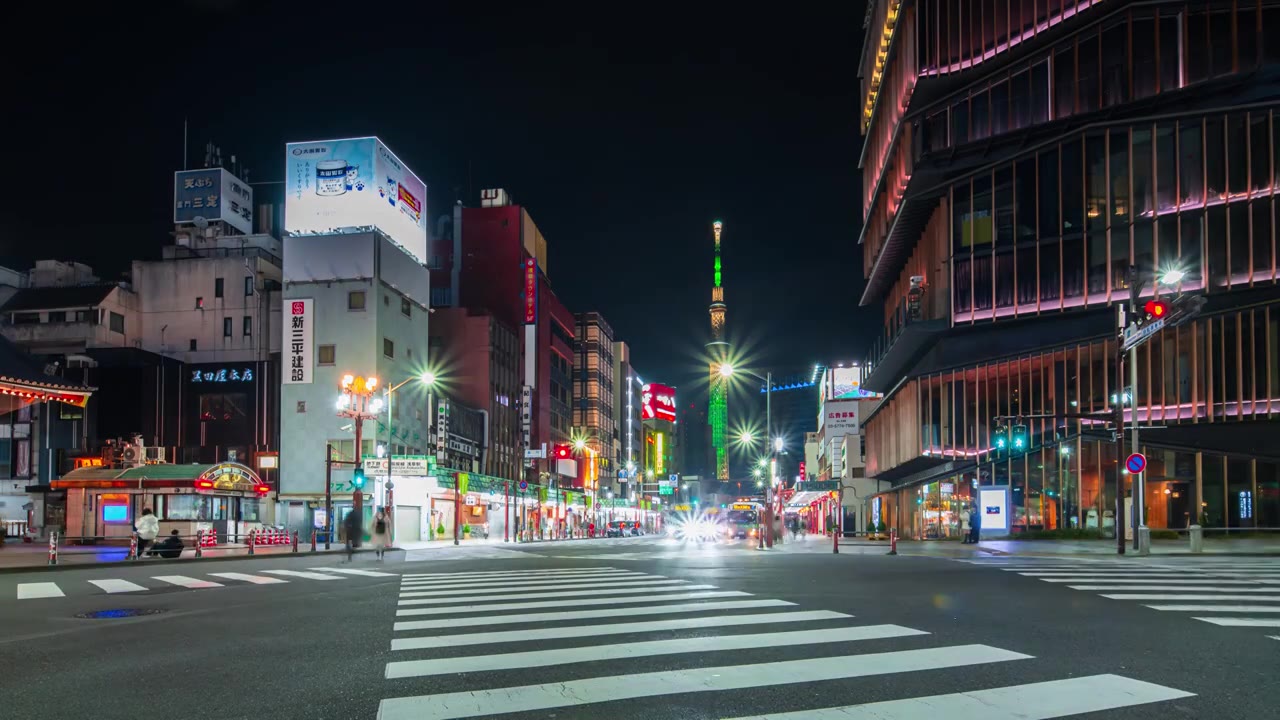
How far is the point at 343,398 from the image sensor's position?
157 feet

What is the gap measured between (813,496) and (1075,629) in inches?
3465

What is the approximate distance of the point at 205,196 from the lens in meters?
79.0

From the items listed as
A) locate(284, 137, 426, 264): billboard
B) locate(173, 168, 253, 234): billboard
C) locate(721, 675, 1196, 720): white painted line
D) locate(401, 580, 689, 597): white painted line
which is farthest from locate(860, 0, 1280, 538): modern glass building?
locate(173, 168, 253, 234): billboard

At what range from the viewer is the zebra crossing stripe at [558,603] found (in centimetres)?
1305

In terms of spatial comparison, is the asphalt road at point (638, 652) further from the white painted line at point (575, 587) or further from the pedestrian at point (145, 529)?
the pedestrian at point (145, 529)

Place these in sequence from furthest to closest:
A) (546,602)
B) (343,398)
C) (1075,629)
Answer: (343,398) < (546,602) < (1075,629)

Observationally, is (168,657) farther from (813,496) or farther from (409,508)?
(813,496)

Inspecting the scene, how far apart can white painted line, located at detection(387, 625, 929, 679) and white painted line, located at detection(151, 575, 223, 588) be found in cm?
1148

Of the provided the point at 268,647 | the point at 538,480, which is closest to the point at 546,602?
the point at 268,647

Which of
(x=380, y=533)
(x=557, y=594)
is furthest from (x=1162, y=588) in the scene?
(x=380, y=533)

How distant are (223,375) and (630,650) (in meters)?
62.8

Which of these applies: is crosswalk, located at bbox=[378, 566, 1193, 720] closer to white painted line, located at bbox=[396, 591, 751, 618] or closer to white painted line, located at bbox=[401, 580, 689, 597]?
white painted line, located at bbox=[396, 591, 751, 618]

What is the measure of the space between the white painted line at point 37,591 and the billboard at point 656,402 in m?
145

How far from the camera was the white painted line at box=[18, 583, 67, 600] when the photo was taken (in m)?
16.0
